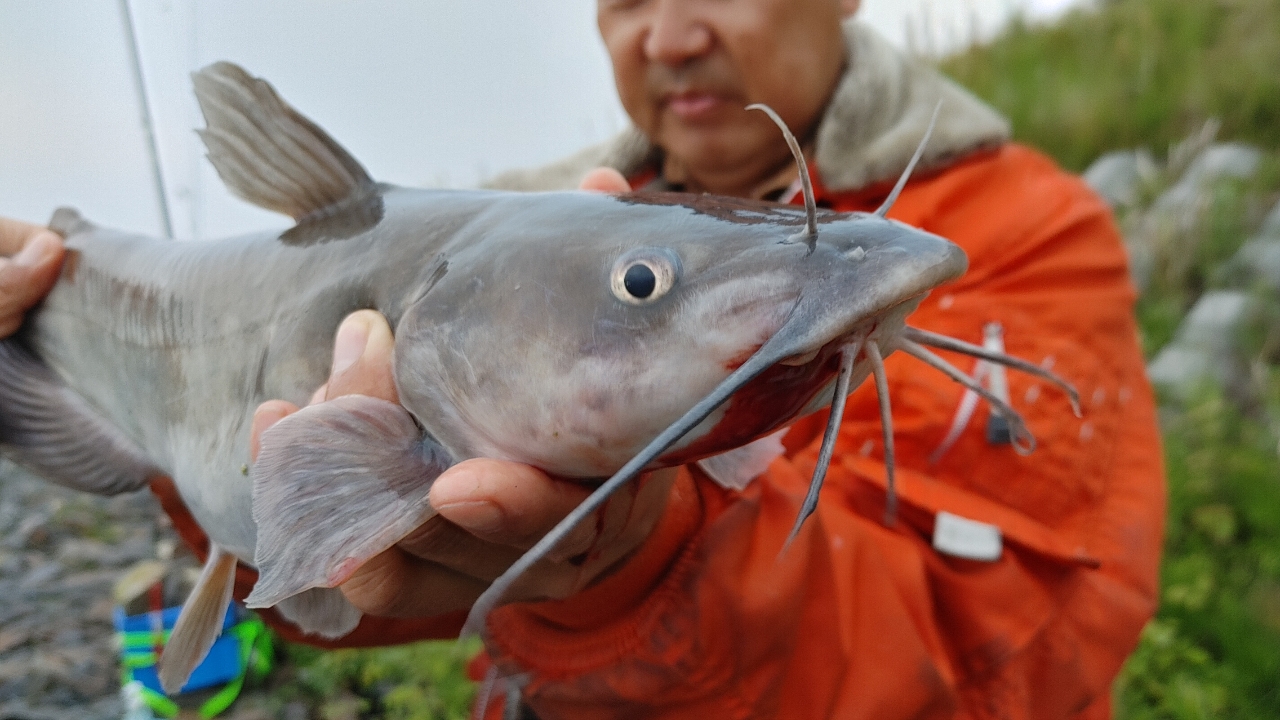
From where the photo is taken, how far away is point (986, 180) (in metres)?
1.29

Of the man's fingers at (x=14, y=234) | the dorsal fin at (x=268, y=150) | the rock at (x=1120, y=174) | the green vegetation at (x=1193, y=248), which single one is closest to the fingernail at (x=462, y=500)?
the dorsal fin at (x=268, y=150)

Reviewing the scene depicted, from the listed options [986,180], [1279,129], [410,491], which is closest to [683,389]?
[410,491]

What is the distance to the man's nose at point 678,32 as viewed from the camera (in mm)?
1292

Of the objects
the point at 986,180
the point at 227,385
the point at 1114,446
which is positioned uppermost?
the point at 986,180

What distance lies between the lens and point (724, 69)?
1.33 meters

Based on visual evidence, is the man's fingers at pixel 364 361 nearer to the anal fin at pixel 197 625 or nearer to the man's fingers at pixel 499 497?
the man's fingers at pixel 499 497

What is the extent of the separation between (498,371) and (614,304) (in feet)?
0.37

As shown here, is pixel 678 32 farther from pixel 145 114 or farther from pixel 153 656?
pixel 153 656

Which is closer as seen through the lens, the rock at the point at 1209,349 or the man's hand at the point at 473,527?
the man's hand at the point at 473,527

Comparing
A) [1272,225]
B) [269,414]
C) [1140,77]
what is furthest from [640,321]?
[1140,77]

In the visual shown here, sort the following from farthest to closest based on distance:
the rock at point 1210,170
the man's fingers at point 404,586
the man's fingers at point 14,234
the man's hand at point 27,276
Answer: the rock at point 1210,170 < the man's fingers at point 14,234 < the man's hand at point 27,276 < the man's fingers at point 404,586

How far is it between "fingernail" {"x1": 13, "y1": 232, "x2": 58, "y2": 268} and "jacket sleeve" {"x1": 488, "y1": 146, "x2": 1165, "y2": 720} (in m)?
0.97

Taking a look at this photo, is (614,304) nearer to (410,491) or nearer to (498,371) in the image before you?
(498,371)

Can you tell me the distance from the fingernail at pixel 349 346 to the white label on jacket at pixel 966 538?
0.75 meters
